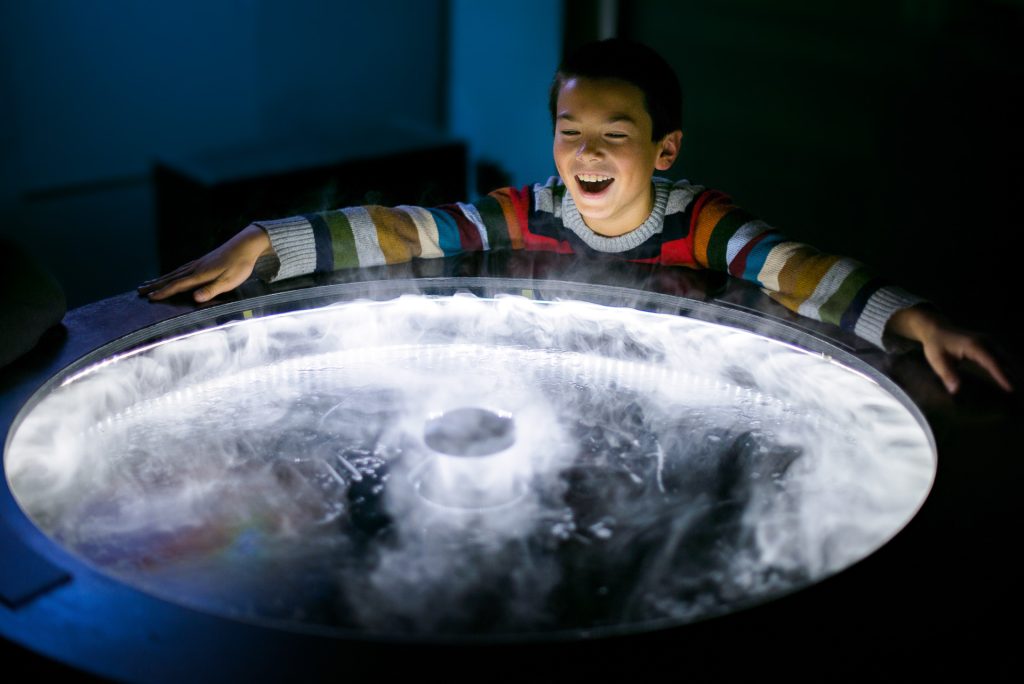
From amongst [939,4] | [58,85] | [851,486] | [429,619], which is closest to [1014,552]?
[851,486]

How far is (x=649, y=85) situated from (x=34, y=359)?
0.84 m

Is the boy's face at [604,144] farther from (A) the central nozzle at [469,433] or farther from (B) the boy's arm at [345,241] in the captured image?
(A) the central nozzle at [469,433]

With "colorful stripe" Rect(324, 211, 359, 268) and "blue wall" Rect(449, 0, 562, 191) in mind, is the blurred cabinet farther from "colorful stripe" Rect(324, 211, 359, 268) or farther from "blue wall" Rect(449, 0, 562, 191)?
"colorful stripe" Rect(324, 211, 359, 268)

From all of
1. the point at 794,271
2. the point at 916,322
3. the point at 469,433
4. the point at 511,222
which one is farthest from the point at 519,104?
the point at 469,433

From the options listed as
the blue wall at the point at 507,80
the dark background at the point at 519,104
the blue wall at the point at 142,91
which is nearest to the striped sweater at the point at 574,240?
the dark background at the point at 519,104

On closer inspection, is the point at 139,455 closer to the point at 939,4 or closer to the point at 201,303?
the point at 201,303

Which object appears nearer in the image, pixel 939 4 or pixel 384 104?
pixel 939 4

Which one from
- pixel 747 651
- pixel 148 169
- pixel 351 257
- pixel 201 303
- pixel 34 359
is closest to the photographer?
pixel 747 651

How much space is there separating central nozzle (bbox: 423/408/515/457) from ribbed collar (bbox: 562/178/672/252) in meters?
0.49

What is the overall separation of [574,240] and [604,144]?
0.17 meters

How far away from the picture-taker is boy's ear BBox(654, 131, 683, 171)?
1553 millimetres

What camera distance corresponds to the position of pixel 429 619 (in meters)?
0.86

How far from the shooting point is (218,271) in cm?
142

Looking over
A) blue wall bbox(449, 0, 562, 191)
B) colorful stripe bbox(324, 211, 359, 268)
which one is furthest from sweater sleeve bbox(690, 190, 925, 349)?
blue wall bbox(449, 0, 562, 191)
